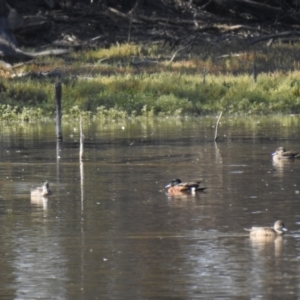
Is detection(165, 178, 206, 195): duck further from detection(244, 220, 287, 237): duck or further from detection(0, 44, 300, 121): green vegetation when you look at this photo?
detection(0, 44, 300, 121): green vegetation

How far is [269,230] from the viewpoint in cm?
1186

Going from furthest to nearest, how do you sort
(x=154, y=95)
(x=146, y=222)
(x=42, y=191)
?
(x=154, y=95), (x=42, y=191), (x=146, y=222)

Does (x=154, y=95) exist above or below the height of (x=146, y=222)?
above

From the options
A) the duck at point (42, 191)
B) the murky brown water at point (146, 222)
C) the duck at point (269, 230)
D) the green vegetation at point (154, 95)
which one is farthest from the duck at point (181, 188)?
the green vegetation at point (154, 95)

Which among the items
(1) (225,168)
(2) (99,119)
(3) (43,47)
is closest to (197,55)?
(3) (43,47)

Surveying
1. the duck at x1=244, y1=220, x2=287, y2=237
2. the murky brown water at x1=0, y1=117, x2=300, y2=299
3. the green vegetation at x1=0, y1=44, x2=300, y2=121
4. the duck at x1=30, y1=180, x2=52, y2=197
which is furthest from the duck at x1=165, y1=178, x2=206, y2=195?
the green vegetation at x1=0, y1=44, x2=300, y2=121

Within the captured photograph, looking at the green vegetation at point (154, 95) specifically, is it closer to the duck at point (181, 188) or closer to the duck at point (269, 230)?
the duck at point (181, 188)

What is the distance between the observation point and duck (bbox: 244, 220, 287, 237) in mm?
11820

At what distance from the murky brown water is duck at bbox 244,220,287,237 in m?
0.11

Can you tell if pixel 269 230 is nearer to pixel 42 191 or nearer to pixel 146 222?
pixel 146 222

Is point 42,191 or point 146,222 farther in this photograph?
point 42,191

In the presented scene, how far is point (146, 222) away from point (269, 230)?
5.78 ft

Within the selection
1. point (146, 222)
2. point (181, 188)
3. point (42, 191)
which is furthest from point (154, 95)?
point (146, 222)

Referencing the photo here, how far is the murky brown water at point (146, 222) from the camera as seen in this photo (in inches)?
391
